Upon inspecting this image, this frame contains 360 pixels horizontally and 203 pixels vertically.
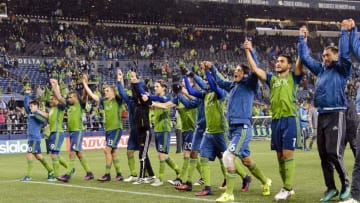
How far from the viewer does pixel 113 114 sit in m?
14.6

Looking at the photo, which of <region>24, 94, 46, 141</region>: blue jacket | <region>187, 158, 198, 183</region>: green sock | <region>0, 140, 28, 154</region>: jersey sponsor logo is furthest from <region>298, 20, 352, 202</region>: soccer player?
<region>0, 140, 28, 154</region>: jersey sponsor logo

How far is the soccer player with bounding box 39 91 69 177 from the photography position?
49.2ft

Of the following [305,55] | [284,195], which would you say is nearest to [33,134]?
[284,195]

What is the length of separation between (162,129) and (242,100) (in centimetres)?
353

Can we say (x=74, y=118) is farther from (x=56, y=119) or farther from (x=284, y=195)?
(x=284, y=195)

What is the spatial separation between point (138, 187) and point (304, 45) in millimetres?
4876

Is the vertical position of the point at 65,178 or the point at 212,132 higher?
the point at 212,132

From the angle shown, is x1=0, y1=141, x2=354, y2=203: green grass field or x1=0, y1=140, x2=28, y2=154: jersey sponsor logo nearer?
x1=0, y1=141, x2=354, y2=203: green grass field

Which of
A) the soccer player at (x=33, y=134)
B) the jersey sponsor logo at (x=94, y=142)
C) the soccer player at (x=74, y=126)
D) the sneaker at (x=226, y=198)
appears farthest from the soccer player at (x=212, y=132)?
the jersey sponsor logo at (x=94, y=142)

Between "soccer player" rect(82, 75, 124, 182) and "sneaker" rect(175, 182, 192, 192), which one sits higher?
"soccer player" rect(82, 75, 124, 182)

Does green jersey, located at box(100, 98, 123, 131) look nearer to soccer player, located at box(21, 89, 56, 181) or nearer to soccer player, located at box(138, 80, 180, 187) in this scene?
soccer player, located at box(138, 80, 180, 187)

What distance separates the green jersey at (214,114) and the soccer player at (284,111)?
4.63ft

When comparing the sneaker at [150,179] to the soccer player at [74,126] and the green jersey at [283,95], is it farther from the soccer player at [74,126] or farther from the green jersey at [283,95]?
the green jersey at [283,95]

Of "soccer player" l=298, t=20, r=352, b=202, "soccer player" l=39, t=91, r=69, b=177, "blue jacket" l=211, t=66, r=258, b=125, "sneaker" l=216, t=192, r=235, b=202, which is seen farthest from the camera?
"soccer player" l=39, t=91, r=69, b=177
